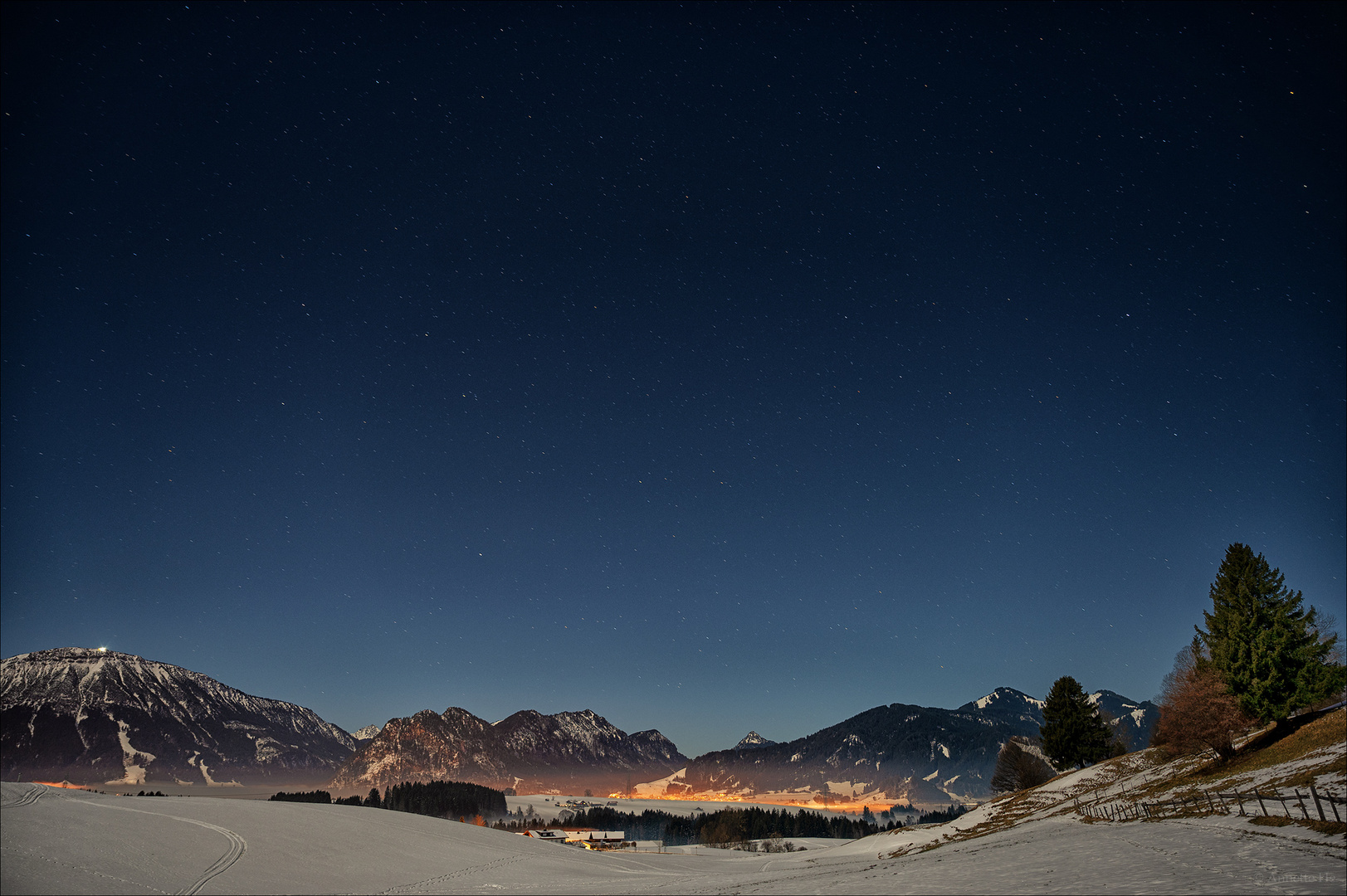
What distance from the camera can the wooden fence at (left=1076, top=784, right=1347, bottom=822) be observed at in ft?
78.9

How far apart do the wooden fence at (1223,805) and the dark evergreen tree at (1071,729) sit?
161 feet

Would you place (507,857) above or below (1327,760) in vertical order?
below

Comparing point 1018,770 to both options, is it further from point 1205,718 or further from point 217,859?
point 217,859

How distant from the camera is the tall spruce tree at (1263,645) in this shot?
4762 centimetres

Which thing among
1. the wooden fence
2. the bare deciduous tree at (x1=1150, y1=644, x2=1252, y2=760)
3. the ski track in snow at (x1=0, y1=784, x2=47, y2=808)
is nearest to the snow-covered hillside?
the ski track in snow at (x1=0, y1=784, x2=47, y2=808)

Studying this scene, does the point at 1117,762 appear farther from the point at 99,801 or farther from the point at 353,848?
the point at 99,801

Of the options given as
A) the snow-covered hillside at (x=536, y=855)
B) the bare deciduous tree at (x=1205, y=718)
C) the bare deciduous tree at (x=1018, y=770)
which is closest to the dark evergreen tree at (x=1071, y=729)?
the bare deciduous tree at (x=1018, y=770)

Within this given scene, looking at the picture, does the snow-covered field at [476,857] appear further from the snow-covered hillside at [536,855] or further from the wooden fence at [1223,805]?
the wooden fence at [1223,805]

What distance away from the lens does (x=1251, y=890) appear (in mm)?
15836

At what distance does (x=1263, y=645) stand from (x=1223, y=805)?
24.7 m

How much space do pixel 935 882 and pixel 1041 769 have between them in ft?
314

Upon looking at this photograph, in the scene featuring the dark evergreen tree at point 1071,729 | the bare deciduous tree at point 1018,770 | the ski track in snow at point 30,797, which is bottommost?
the bare deciduous tree at point 1018,770

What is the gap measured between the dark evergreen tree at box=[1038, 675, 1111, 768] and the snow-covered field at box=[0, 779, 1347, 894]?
3424 centimetres

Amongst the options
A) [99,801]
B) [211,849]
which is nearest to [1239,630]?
[211,849]
